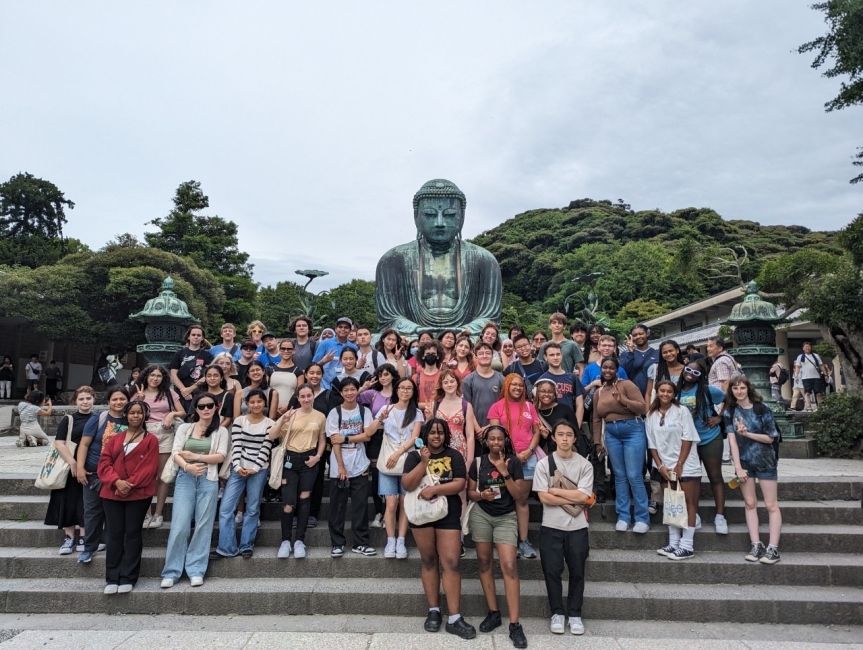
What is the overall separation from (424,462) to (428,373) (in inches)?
53.9

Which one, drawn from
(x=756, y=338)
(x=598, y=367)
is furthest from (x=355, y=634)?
(x=756, y=338)

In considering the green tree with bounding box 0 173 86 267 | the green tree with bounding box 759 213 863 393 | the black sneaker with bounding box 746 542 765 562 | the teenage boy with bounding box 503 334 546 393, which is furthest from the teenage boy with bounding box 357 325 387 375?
the green tree with bounding box 0 173 86 267

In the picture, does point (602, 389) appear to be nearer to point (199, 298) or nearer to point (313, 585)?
point (313, 585)

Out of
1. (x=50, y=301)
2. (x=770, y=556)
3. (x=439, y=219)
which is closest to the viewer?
(x=770, y=556)

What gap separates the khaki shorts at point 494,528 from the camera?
412 cm

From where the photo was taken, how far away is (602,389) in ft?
17.3

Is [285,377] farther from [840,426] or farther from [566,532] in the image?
[840,426]

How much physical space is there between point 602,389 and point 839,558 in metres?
2.35

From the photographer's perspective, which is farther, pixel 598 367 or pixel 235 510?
pixel 598 367

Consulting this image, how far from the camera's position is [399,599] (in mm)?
4473

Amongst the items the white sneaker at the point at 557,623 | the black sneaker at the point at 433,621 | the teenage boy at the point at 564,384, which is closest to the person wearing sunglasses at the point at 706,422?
the teenage boy at the point at 564,384

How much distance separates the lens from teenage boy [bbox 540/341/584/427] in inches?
203

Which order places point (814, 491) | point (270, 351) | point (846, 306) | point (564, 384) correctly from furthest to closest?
1. point (846, 306)
2. point (270, 351)
3. point (814, 491)
4. point (564, 384)

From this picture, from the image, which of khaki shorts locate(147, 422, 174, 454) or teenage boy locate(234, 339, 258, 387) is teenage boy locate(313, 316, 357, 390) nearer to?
teenage boy locate(234, 339, 258, 387)
